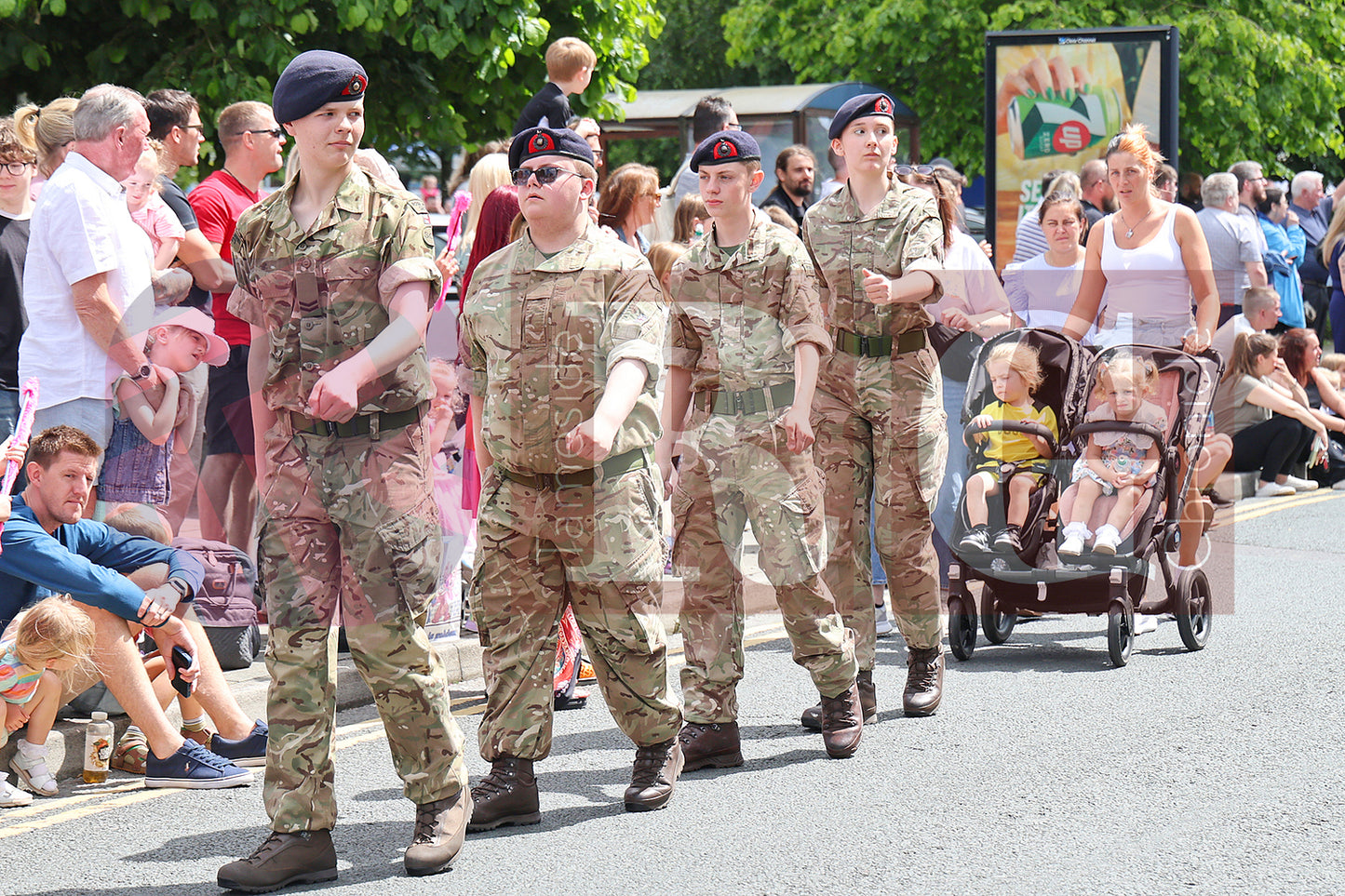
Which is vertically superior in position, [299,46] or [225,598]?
[299,46]

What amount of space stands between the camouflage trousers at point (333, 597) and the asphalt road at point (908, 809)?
360 millimetres

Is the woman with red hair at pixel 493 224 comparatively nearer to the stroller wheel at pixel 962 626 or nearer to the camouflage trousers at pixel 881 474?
the camouflage trousers at pixel 881 474

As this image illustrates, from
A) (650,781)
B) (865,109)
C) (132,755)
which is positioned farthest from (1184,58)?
(132,755)

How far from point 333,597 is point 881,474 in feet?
8.70

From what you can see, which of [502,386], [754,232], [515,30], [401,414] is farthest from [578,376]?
[515,30]

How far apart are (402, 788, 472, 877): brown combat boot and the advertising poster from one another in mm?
11286

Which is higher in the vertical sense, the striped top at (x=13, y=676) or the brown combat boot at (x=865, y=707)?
the striped top at (x=13, y=676)

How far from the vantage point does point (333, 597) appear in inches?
189

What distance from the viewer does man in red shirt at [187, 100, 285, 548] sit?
775 cm

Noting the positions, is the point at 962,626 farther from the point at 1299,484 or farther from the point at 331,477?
the point at 1299,484

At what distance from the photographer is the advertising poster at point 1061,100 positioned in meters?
15.4

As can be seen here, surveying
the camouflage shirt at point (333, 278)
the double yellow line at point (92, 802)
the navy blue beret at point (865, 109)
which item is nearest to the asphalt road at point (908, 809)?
the double yellow line at point (92, 802)

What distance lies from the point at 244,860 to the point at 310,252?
1660 millimetres

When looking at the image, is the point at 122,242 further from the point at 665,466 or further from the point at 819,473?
the point at 819,473
